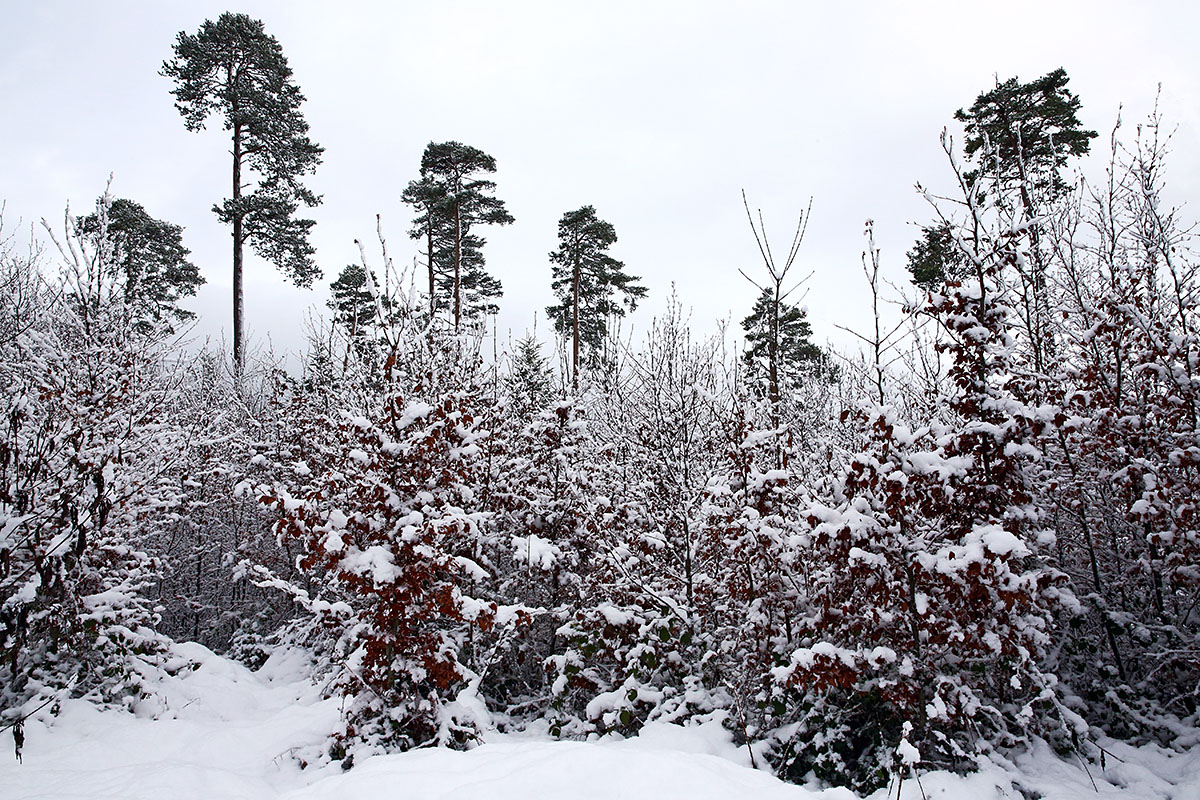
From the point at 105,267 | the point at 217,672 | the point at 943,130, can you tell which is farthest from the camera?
the point at 217,672

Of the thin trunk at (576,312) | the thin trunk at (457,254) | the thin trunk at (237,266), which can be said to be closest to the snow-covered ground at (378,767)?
the thin trunk at (237,266)

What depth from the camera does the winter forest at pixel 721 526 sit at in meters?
4.73

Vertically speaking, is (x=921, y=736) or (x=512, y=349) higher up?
(x=512, y=349)

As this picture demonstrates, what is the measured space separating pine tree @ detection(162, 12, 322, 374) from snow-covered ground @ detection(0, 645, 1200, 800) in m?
11.0

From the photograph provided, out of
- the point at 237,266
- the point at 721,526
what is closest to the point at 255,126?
the point at 237,266

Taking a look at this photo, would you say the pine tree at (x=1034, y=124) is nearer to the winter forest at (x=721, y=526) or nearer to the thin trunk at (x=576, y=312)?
the winter forest at (x=721, y=526)

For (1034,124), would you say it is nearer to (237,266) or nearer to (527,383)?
(527,383)

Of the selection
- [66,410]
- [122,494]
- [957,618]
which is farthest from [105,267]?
[957,618]

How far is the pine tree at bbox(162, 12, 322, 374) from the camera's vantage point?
51.2ft

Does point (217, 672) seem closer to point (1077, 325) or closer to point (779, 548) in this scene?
point (779, 548)

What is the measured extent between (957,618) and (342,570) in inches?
195

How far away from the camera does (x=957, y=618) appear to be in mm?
4711

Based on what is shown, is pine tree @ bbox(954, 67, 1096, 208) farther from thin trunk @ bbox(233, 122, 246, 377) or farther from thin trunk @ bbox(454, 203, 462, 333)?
thin trunk @ bbox(233, 122, 246, 377)

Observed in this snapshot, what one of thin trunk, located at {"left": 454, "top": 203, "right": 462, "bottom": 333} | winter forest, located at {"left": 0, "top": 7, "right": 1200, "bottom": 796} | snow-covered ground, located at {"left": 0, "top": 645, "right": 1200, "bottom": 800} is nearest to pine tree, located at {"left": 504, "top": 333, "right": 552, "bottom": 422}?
winter forest, located at {"left": 0, "top": 7, "right": 1200, "bottom": 796}
